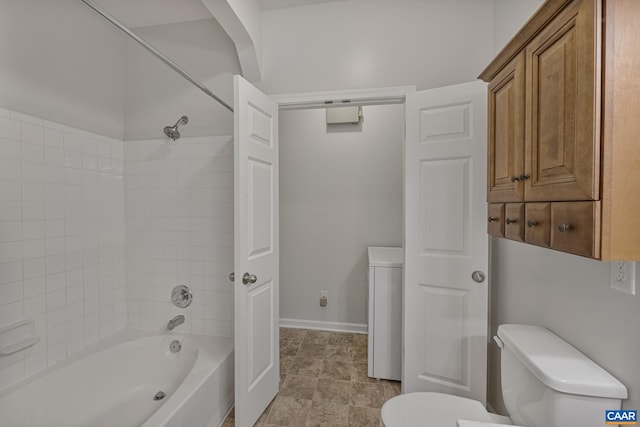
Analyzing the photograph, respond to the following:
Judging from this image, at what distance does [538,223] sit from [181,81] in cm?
240

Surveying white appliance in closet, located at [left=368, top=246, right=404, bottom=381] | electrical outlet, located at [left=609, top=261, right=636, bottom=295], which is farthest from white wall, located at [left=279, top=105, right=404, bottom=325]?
electrical outlet, located at [left=609, top=261, right=636, bottom=295]

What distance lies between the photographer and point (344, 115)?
2.89 m

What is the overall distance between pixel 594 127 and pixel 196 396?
195cm

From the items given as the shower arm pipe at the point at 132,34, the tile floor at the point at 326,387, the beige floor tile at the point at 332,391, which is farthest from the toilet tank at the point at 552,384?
the shower arm pipe at the point at 132,34

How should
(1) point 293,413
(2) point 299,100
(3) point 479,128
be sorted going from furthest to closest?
(2) point 299,100 → (1) point 293,413 → (3) point 479,128

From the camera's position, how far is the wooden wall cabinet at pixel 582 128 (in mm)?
668

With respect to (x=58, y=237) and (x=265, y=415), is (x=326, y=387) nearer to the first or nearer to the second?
(x=265, y=415)

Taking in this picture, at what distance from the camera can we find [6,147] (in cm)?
147

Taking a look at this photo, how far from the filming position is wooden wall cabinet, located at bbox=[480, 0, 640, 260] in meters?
0.67

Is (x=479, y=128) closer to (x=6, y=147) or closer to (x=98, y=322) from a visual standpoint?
(x=6, y=147)

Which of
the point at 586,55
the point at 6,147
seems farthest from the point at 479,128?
the point at 6,147

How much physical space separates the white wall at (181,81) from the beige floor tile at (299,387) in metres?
1.93

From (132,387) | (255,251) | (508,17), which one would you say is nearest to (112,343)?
(132,387)

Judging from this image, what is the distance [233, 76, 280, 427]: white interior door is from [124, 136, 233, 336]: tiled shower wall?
395 mm
